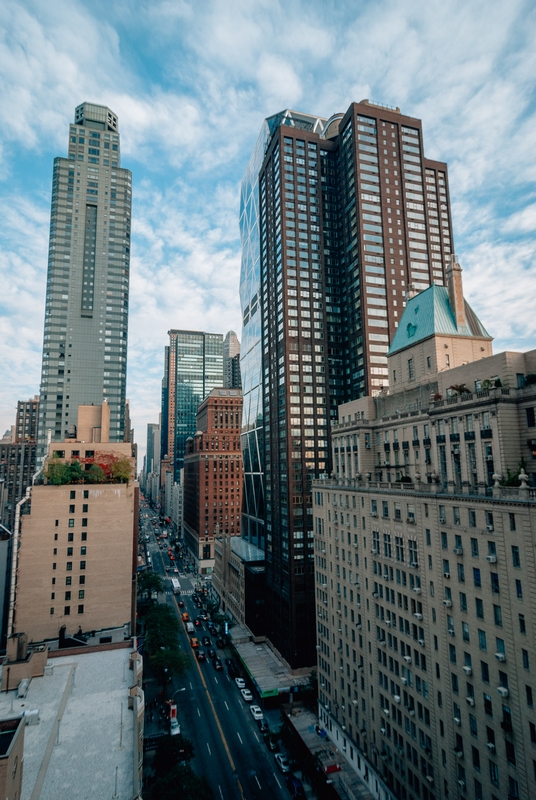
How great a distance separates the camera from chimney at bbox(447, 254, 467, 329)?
64125 mm

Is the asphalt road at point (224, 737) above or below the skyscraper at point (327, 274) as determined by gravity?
below

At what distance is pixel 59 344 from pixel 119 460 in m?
82.6

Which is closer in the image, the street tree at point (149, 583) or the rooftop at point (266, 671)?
the rooftop at point (266, 671)

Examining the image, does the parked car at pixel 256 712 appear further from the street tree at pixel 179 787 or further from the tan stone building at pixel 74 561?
the street tree at pixel 179 787

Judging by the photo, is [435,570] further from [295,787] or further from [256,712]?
[256,712]

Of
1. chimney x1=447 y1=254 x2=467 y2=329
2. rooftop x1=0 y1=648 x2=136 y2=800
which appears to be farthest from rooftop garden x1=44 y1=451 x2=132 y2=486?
chimney x1=447 y1=254 x2=467 y2=329

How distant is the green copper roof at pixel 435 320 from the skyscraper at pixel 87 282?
4188 inches

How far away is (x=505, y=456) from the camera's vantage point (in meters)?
43.5

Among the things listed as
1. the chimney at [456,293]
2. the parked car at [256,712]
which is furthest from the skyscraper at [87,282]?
the chimney at [456,293]

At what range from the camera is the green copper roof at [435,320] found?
63.5 m

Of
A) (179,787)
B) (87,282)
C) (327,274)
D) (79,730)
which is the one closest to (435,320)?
(79,730)

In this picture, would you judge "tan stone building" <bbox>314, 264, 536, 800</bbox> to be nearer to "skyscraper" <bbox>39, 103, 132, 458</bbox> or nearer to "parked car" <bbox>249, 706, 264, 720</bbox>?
"parked car" <bbox>249, 706, 264, 720</bbox>

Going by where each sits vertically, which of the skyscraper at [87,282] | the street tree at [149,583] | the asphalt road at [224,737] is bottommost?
the asphalt road at [224,737]

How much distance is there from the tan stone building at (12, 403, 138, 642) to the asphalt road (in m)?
20.9
